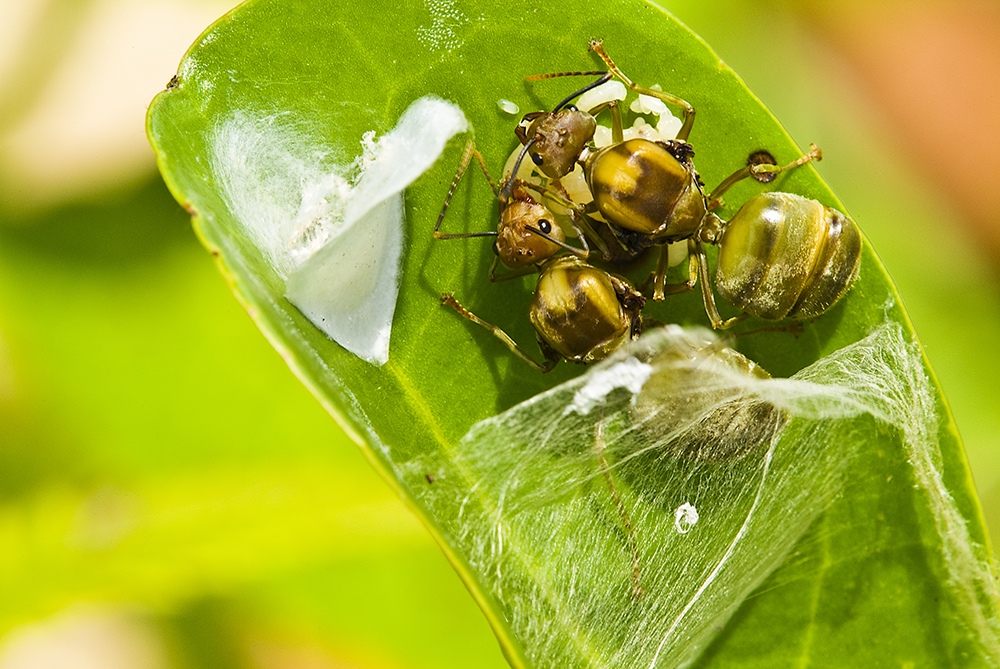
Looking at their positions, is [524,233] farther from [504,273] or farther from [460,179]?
[460,179]

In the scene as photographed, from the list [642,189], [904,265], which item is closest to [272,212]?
[642,189]

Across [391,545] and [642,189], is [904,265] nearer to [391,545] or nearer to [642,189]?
[642,189]

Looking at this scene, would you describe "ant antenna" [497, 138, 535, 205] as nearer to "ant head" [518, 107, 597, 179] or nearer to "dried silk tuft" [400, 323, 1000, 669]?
"ant head" [518, 107, 597, 179]

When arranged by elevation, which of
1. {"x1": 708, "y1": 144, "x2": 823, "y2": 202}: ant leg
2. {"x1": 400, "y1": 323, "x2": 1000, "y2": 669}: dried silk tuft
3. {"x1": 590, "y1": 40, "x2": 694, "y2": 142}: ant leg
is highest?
{"x1": 590, "y1": 40, "x2": 694, "y2": 142}: ant leg

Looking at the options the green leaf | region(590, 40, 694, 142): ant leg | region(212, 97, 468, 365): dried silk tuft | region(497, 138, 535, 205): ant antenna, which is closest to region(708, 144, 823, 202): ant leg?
the green leaf

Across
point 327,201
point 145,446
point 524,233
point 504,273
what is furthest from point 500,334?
point 145,446

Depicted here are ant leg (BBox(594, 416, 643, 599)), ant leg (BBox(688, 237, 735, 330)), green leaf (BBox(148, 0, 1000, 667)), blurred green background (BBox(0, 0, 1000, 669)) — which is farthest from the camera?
blurred green background (BBox(0, 0, 1000, 669))
